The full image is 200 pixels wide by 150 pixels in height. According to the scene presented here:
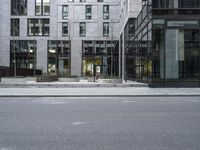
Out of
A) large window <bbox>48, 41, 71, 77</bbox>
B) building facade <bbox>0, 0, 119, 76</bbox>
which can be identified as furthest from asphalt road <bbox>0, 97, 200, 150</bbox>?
large window <bbox>48, 41, 71, 77</bbox>

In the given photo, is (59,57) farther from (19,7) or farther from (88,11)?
(19,7)

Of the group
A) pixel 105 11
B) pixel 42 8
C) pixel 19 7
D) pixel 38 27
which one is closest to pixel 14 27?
pixel 19 7

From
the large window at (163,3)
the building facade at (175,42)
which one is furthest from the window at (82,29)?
the large window at (163,3)

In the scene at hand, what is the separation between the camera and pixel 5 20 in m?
68.4

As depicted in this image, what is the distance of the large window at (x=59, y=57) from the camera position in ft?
225

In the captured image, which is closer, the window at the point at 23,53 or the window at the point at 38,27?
the window at the point at 23,53

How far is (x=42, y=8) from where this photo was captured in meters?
70.4

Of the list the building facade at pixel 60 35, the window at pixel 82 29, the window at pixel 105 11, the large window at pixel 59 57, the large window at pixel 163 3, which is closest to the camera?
the large window at pixel 163 3

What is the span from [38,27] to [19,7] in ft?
17.9

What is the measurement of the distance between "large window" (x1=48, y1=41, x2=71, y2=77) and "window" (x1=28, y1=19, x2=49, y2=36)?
2.71m

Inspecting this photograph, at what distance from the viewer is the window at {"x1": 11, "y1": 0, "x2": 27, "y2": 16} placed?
69.2 meters

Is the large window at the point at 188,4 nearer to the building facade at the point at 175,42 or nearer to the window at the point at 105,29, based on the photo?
the building facade at the point at 175,42

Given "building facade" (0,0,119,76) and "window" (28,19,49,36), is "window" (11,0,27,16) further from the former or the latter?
"window" (28,19,49,36)

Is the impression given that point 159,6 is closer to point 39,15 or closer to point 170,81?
point 170,81
